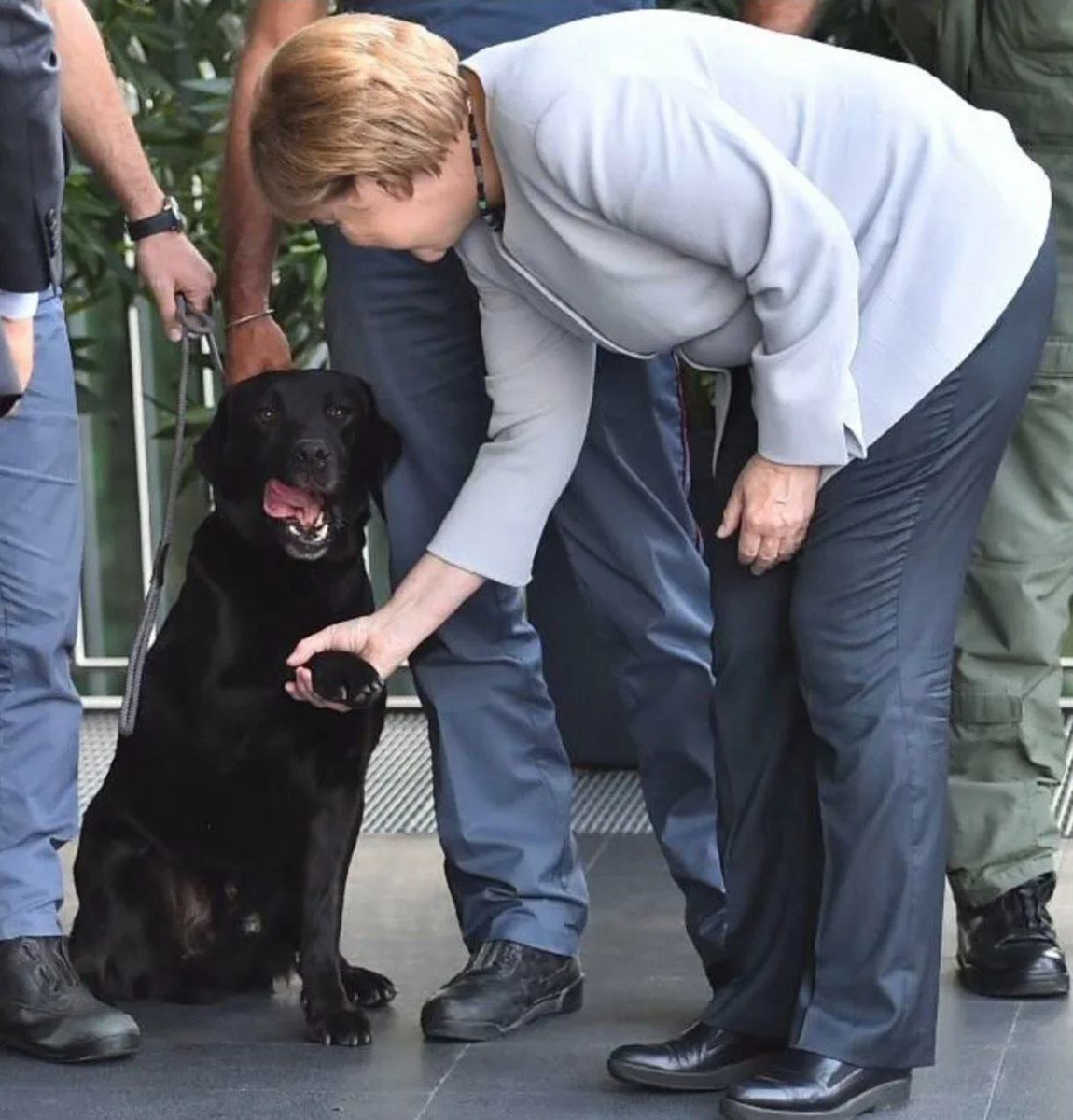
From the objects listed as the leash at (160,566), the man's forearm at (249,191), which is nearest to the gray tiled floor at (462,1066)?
the leash at (160,566)

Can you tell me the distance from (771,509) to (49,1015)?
1.04 metres

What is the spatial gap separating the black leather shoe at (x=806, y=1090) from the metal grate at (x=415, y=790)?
142 centimetres

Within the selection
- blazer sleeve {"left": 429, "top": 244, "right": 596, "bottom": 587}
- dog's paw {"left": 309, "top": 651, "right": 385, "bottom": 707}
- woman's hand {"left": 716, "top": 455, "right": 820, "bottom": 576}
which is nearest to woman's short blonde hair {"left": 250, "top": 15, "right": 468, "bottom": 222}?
blazer sleeve {"left": 429, "top": 244, "right": 596, "bottom": 587}

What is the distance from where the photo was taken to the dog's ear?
302 cm

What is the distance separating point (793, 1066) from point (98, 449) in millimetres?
3003

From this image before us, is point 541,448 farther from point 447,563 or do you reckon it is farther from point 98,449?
point 98,449

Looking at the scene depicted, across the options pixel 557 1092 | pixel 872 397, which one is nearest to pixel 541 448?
pixel 872 397

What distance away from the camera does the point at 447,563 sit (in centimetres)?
260

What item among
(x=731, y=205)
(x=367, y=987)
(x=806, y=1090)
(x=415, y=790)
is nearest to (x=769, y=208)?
(x=731, y=205)

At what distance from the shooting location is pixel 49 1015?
2715mm

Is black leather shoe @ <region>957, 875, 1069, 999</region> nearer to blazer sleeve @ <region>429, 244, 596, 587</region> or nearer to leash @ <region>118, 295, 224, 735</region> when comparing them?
blazer sleeve @ <region>429, 244, 596, 587</region>

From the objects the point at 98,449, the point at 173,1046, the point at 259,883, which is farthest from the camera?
the point at 98,449

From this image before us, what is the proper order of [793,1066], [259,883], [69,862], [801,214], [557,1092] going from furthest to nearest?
[69,862], [259,883], [557,1092], [793,1066], [801,214]

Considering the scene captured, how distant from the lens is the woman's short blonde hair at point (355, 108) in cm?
Result: 223
